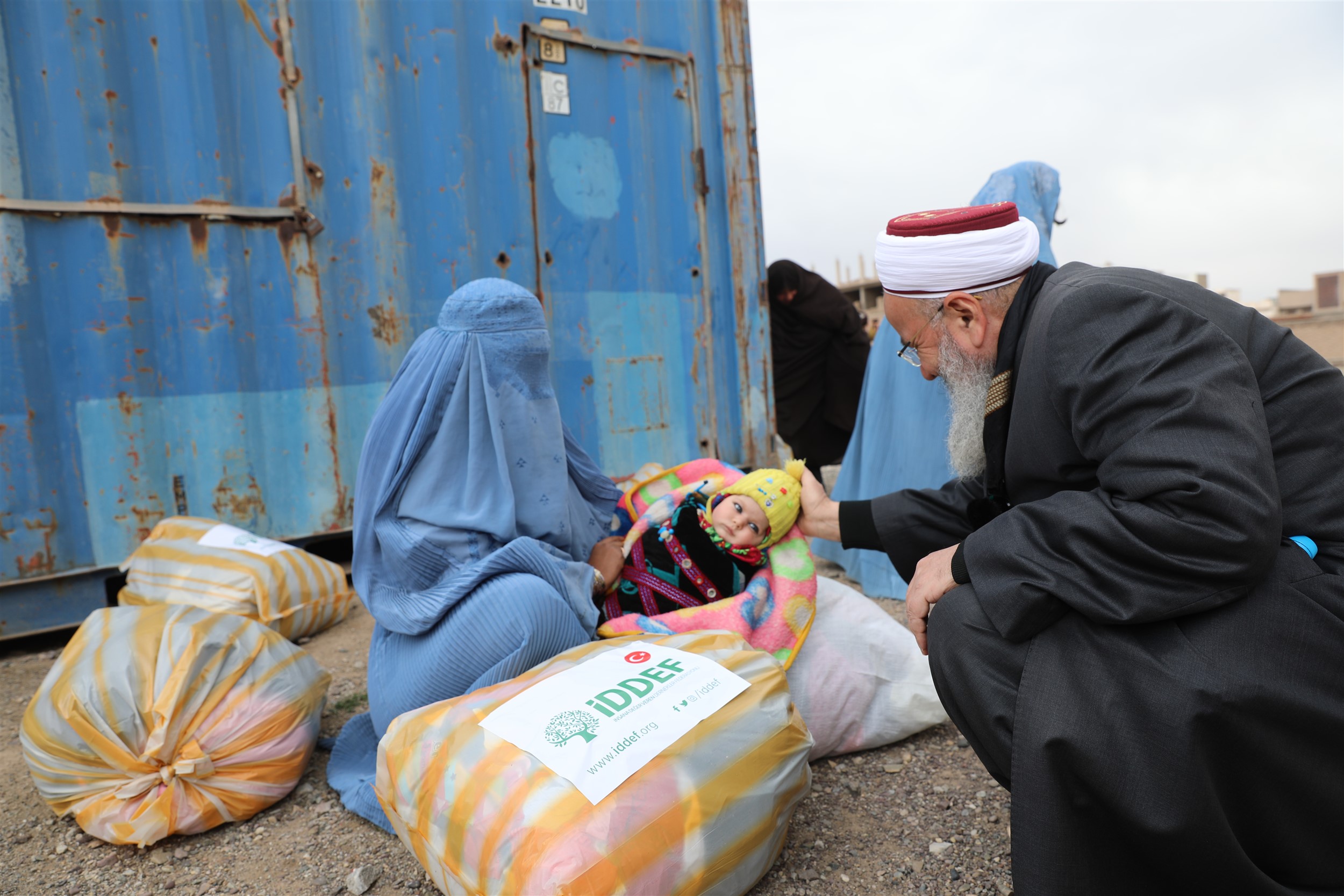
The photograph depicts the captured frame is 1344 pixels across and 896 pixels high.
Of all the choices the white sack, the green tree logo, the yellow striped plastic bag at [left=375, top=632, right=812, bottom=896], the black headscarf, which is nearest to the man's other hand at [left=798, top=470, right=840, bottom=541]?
the white sack

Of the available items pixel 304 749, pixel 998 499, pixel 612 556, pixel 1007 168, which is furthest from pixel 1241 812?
pixel 1007 168

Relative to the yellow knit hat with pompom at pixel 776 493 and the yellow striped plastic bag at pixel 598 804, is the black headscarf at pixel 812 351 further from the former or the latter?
the yellow striped plastic bag at pixel 598 804

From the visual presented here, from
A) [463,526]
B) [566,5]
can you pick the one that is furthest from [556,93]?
[463,526]

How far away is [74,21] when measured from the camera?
9.85 ft

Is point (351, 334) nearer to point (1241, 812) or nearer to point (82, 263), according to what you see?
point (82, 263)

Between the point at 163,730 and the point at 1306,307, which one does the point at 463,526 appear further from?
the point at 1306,307

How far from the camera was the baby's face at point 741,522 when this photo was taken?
7.20ft

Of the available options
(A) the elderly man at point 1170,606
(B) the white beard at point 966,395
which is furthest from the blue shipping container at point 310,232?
(A) the elderly man at point 1170,606

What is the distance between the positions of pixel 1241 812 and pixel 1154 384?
2.28 ft

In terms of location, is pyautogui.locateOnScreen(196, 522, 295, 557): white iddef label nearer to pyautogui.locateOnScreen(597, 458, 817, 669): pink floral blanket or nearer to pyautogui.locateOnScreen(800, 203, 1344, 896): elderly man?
pyautogui.locateOnScreen(597, 458, 817, 669): pink floral blanket

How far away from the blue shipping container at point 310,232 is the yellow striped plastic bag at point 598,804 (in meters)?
2.20

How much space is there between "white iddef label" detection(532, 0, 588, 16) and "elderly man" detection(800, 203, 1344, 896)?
3215 mm

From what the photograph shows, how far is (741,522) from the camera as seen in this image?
7.26 ft

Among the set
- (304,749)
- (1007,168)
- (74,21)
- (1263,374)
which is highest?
(74,21)
